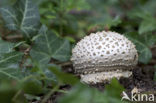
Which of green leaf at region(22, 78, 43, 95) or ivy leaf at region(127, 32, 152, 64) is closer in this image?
green leaf at region(22, 78, 43, 95)

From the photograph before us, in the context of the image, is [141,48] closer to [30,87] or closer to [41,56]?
[41,56]

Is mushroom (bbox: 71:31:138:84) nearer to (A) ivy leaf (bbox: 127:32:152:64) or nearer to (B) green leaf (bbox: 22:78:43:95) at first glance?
(A) ivy leaf (bbox: 127:32:152:64)

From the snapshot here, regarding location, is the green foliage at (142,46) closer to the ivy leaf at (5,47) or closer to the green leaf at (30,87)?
the ivy leaf at (5,47)

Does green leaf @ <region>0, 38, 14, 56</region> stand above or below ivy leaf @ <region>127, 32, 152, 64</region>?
above

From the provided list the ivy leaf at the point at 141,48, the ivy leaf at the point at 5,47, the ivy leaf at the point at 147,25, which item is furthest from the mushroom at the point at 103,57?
the ivy leaf at the point at 147,25

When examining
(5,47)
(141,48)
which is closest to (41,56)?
(5,47)

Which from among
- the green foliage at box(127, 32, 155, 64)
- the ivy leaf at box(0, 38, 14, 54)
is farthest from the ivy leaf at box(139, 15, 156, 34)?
the ivy leaf at box(0, 38, 14, 54)
